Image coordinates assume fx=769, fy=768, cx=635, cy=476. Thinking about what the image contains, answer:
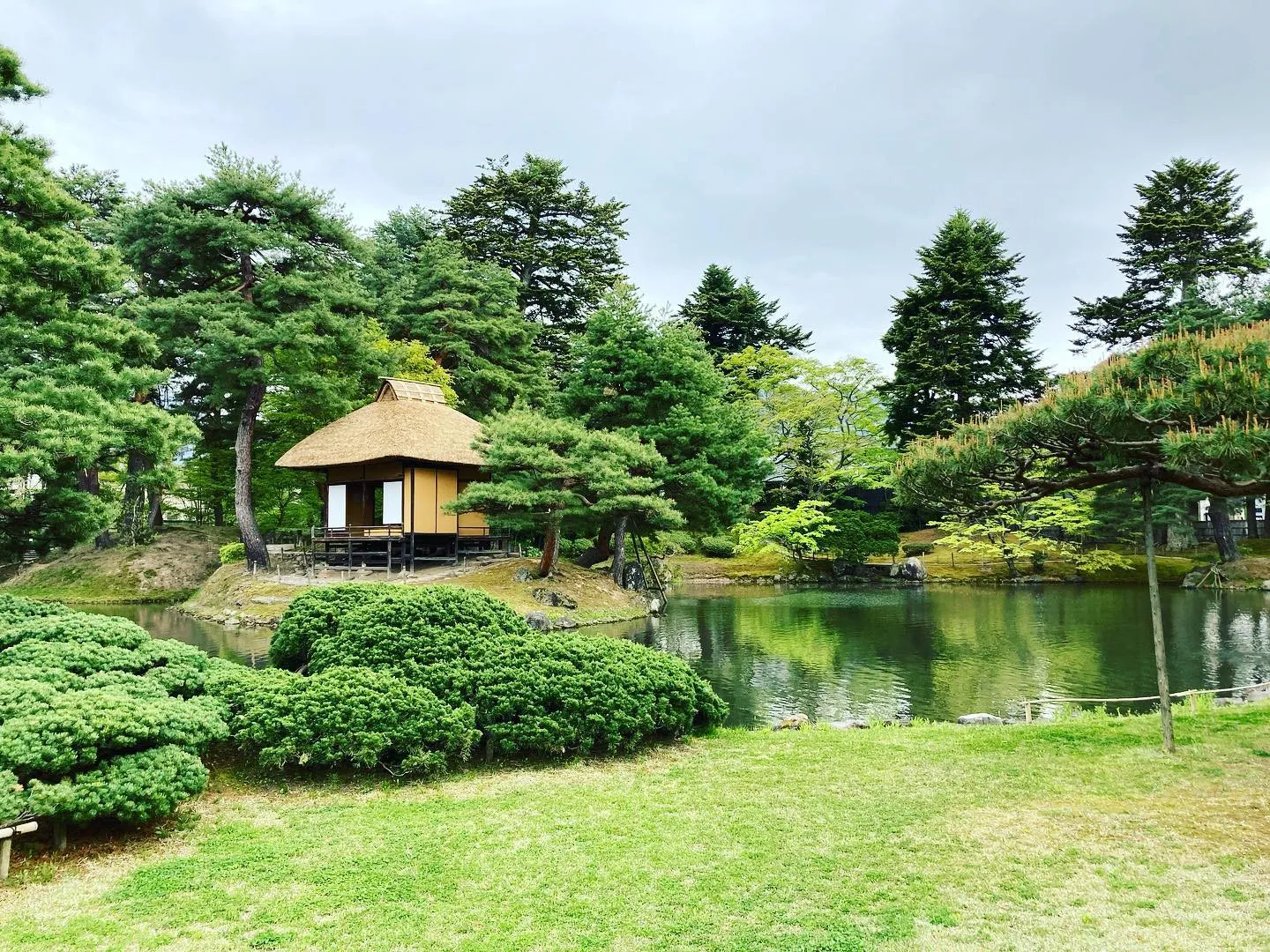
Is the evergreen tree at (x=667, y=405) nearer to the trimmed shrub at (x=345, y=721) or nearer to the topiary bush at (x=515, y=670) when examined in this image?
the topiary bush at (x=515, y=670)

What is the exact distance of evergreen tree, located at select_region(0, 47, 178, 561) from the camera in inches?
324

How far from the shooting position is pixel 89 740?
4.41 meters

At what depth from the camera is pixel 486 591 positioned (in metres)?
16.5

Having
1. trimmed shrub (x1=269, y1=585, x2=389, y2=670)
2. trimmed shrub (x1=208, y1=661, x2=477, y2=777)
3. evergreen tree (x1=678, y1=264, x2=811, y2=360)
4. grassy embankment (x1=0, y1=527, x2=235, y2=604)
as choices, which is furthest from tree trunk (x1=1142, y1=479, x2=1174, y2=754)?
evergreen tree (x1=678, y1=264, x2=811, y2=360)

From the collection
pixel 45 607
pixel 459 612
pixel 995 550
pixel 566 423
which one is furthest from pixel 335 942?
pixel 995 550

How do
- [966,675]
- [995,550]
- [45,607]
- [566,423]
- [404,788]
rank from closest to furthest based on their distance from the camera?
1. [404,788]
2. [45,607]
3. [966,675]
4. [566,423]
5. [995,550]

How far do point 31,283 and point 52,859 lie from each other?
730cm

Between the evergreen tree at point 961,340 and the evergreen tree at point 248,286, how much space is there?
67.1 feet

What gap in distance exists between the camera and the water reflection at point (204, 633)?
1375cm

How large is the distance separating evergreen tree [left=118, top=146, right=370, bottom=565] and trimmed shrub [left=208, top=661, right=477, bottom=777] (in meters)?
15.5

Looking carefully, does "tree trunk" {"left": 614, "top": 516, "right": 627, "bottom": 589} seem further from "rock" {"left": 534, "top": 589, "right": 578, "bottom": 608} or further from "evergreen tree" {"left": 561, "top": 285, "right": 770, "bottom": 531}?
"rock" {"left": 534, "top": 589, "right": 578, "bottom": 608}

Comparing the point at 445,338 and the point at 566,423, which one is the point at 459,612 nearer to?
the point at 566,423

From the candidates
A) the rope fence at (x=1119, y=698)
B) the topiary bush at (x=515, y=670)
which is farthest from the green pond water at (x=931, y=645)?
the topiary bush at (x=515, y=670)

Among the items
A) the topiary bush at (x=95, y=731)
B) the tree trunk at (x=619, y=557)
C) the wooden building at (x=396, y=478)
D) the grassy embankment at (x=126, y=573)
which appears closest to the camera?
the topiary bush at (x=95, y=731)
